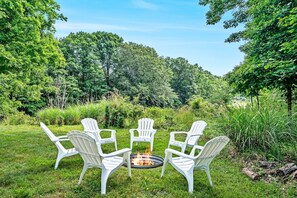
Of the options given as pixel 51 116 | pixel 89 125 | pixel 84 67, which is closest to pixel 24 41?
pixel 89 125

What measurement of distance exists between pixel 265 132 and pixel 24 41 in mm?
6066

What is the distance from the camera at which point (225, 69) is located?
1283 cm

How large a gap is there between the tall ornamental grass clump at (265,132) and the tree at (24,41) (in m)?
5.01

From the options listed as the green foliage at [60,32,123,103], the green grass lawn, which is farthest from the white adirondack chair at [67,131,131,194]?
the green foliage at [60,32,123,103]

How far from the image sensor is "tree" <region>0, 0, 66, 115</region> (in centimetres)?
546

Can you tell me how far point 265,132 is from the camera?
14.0ft

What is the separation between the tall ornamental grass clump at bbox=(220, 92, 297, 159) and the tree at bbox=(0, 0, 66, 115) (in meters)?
5.01

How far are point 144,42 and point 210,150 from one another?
79.6 ft

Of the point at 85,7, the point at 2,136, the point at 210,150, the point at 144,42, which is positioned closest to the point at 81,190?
the point at 210,150

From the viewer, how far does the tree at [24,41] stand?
5461 mm

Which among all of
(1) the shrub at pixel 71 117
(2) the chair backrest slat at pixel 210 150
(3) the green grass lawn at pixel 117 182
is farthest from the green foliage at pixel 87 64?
(2) the chair backrest slat at pixel 210 150

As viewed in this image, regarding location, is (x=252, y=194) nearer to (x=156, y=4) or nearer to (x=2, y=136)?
(x=2, y=136)

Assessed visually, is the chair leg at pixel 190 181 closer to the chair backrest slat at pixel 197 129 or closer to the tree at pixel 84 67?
the chair backrest slat at pixel 197 129

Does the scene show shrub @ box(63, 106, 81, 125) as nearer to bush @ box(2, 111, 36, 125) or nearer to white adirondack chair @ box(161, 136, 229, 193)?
bush @ box(2, 111, 36, 125)
